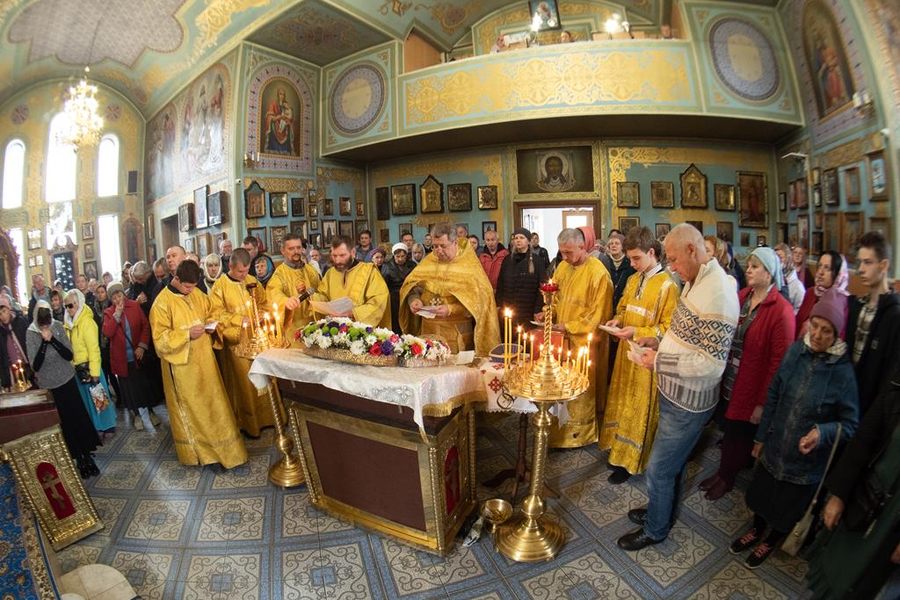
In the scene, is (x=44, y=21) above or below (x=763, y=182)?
above

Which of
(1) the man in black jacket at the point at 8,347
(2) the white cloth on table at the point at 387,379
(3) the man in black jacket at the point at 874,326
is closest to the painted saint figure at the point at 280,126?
(1) the man in black jacket at the point at 8,347

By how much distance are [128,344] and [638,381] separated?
17.2 feet

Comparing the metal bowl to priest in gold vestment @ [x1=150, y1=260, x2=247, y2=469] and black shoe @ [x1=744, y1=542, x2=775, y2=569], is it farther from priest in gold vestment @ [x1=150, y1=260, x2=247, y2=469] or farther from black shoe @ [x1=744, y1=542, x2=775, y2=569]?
priest in gold vestment @ [x1=150, y1=260, x2=247, y2=469]

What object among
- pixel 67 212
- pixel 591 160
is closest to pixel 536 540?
pixel 591 160

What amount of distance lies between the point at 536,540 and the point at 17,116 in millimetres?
10164

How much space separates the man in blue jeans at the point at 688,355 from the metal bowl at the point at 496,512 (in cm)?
92

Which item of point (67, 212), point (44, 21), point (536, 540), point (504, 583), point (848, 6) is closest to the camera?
point (504, 583)

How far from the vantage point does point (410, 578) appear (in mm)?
2727

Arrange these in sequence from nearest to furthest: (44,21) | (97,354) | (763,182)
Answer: (97,354) → (44,21) → (763,182)

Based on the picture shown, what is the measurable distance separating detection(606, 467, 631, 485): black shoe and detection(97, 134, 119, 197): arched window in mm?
11067

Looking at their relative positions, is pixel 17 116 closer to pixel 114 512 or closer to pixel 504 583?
pixel 114 512

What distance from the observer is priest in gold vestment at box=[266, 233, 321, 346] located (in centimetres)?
464

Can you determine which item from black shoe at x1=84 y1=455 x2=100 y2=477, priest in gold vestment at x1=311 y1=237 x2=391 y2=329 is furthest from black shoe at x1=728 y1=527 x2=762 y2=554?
black shoe at x1=84 y1=455 x2=100 y2=477

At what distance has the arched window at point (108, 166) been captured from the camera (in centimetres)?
952
